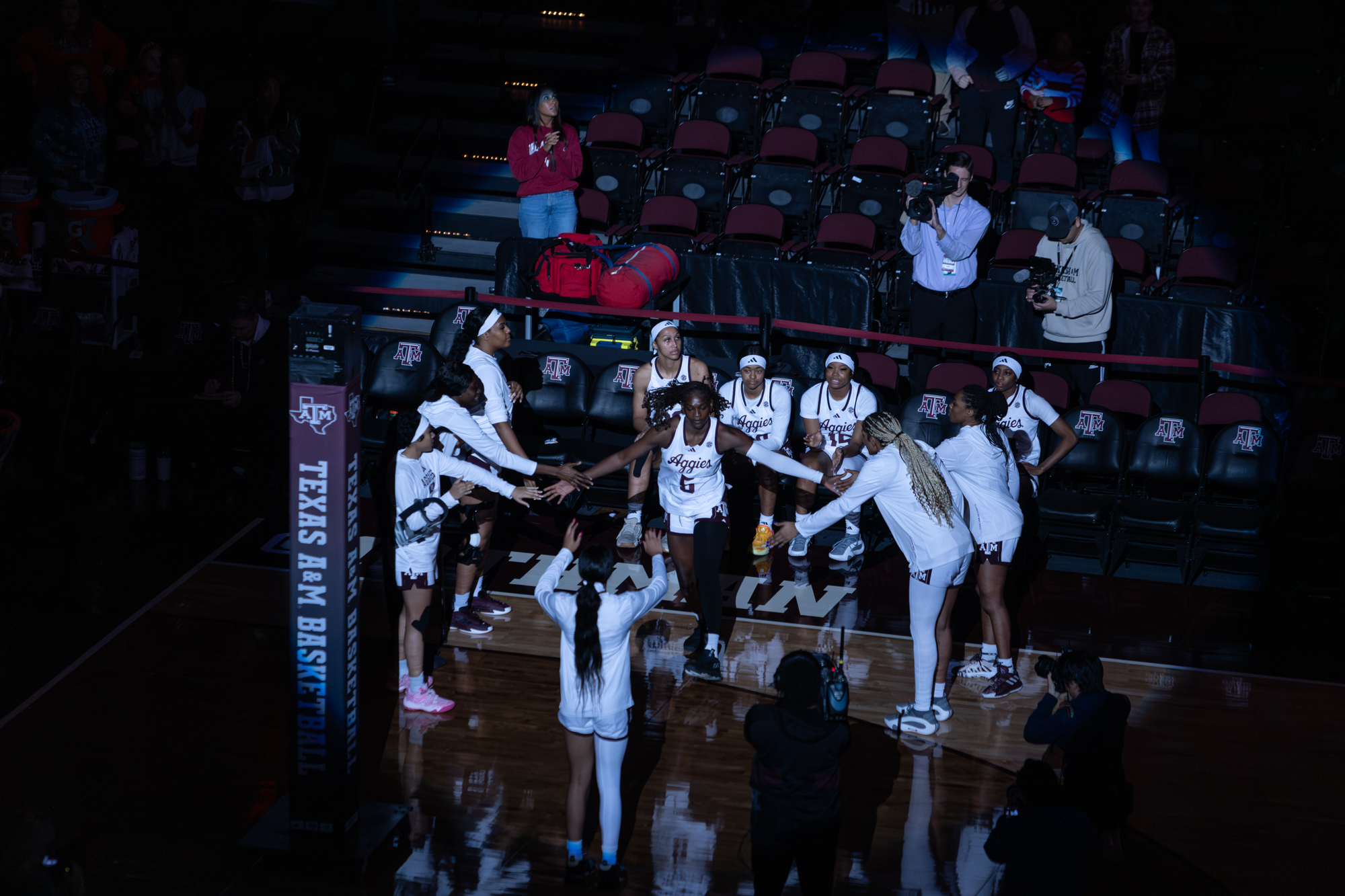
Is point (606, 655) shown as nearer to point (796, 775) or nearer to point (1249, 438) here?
point (796, 775)

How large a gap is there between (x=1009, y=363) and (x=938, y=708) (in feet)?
9.01

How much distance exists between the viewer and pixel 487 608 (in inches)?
354

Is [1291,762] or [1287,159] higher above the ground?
[1287,159]

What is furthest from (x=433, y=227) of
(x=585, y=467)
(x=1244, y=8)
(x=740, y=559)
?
(x=1244, y=8)

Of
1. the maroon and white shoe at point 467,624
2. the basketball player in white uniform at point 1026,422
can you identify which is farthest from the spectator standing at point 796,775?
the basketball player in white uniform at point 1026,422

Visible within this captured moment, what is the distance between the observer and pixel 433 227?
1406 cm

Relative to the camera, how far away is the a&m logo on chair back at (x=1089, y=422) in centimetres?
1027

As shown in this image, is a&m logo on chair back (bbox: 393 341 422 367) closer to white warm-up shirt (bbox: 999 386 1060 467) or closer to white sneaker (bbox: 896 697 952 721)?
white warm-up shirt (bbox: 999 386 1060 467)

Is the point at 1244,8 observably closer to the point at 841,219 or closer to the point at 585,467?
the point at 841,219

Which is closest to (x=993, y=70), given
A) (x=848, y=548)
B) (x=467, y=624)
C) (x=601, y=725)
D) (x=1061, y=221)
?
(x=1061, y=221)

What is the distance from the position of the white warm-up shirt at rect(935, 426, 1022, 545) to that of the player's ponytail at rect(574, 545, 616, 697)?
2.73m

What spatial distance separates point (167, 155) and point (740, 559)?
25.5 feet

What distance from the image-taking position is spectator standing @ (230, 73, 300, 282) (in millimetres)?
13180

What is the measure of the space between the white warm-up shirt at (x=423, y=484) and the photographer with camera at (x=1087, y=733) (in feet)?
11.2
